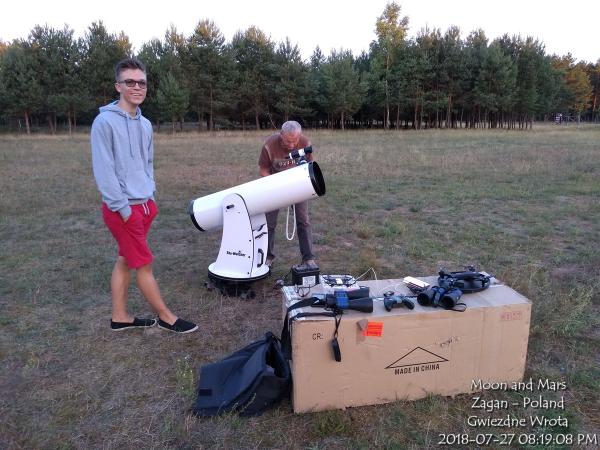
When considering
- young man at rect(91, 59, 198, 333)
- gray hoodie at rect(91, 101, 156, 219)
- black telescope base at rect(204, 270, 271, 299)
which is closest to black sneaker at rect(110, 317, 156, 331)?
young man at rect(91, 59, 198, 333)

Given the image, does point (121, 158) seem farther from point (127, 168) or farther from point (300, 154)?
point (300, 154)

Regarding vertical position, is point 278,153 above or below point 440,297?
above

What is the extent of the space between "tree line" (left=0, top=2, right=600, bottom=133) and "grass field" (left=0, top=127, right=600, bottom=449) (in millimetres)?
28418

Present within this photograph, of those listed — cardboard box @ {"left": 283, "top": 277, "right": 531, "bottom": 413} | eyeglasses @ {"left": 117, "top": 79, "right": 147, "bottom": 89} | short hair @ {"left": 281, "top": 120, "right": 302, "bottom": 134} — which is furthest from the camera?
short hair @ {"left": 281, "top": 120, "right": 302, "bottom": 134}

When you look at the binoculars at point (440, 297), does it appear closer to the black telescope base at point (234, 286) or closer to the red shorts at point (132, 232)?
the black telescope base at point (234, 286)

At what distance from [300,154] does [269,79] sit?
38.9 meters

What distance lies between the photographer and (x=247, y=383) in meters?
2.68

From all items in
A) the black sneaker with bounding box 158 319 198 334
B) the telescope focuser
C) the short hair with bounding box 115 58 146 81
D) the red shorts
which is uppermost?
the short hair with bounding box 115 58 146 81

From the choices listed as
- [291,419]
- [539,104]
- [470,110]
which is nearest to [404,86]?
[470,110]

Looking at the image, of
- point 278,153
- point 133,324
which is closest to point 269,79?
point 278,153

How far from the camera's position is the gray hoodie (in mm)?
3074

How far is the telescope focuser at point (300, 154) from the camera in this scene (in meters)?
4.40

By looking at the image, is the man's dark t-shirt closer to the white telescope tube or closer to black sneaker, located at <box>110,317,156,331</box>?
the white telescope tube

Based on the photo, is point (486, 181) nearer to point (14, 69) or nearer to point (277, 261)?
point (277, 261)
